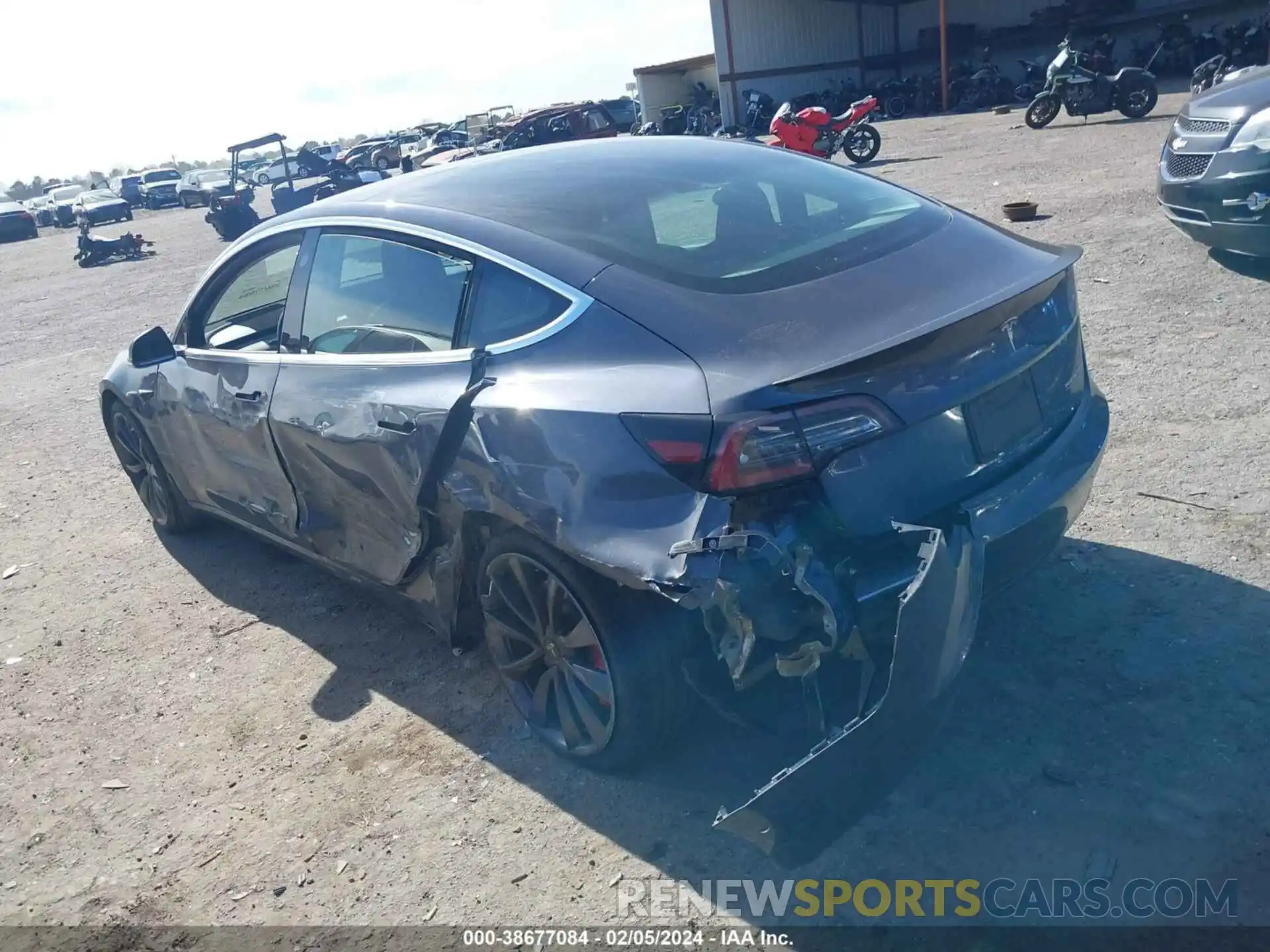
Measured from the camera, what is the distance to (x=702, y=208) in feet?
11.4

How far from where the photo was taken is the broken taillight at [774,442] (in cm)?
249

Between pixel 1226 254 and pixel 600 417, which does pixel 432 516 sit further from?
pixel 1226 254

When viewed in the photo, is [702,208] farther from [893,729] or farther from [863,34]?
[863,34]

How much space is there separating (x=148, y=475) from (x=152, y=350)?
1.14m

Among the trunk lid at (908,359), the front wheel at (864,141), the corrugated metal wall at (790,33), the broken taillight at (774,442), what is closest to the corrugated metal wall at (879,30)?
the corrugated metal wall at (790,33)

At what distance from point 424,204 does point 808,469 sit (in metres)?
1.81

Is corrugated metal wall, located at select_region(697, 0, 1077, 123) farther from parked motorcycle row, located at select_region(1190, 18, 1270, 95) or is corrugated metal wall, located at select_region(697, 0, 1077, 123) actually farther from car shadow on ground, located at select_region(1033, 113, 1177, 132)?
car shadow on ground, located at select_region(1033, 113, 1177, 132)

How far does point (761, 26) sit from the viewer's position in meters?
34.6

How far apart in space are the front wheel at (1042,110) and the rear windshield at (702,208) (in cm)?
1667

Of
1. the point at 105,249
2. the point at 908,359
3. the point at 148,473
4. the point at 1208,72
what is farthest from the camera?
the point at 105,249

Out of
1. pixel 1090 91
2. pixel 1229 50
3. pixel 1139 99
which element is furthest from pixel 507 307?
pixel 1229 50

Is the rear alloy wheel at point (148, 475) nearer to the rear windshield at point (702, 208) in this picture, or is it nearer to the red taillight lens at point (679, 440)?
the rear windshield at point (702, 208)

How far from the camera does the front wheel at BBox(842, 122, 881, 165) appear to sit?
60.8ft

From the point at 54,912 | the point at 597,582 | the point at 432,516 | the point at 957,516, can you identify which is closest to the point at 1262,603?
the point at 957,516
